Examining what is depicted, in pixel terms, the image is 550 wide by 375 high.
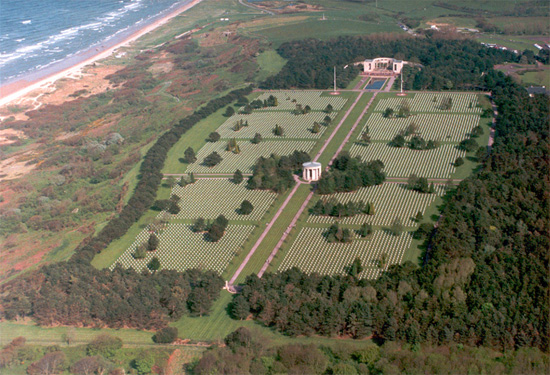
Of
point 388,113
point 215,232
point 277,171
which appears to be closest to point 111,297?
point 215,232

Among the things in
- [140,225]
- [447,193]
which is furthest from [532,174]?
[140,225]

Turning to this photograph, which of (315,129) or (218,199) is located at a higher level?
(218,199)

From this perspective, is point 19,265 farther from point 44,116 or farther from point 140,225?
point 44,116

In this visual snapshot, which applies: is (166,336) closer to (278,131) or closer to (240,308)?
(240,308)

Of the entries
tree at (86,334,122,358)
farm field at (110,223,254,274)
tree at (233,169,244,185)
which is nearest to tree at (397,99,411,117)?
tree at (233,169,244,185)

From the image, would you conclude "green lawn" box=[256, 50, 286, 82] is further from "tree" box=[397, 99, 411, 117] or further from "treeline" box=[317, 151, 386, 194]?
"treeline" box=[317, 151, 386, 194]

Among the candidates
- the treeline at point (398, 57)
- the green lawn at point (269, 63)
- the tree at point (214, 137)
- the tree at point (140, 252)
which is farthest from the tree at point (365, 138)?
the green lawn at point (269, 63)
